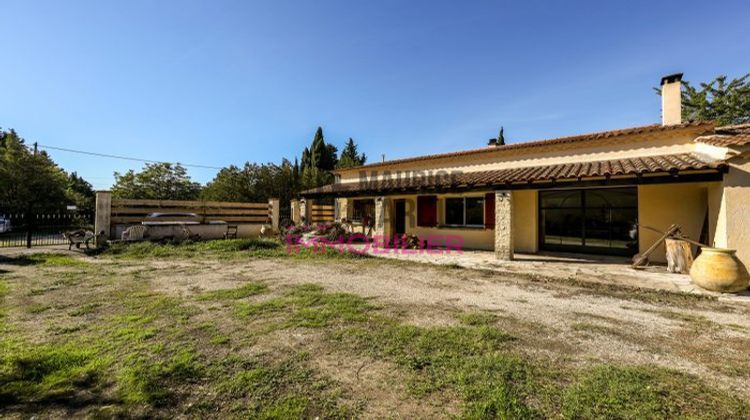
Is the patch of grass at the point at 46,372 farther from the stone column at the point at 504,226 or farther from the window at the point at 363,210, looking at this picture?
the window at the point at 363,210

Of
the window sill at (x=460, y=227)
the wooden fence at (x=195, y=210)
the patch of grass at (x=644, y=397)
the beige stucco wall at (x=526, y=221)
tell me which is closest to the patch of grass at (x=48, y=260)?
the wooden fence at (x=195, y=210)

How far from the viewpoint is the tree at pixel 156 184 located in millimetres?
25688

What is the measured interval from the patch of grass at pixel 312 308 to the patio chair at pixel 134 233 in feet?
33.7

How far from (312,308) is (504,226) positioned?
23.4ft

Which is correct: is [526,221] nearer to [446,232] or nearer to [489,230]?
[489,230]

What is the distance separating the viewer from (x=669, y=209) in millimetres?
8797

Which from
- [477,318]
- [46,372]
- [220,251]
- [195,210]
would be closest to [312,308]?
[477,318]

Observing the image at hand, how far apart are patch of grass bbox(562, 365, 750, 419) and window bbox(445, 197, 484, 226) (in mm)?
9624

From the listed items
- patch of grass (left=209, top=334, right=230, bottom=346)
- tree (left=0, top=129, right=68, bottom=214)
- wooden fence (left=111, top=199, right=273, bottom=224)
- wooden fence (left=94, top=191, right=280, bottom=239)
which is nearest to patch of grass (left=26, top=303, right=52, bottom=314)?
patch of grass (left=209, top=334, right=230, bottom=346)

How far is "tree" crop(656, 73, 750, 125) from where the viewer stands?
75.5 ft

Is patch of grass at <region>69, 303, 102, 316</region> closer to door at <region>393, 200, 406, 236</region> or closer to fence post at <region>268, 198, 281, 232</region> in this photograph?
door at <region>393, 200, 406, 236</region>

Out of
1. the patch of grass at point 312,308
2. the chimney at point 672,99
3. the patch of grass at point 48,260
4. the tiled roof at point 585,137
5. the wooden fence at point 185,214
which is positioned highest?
the chimney at point 672,99

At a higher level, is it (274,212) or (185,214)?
(274,212)

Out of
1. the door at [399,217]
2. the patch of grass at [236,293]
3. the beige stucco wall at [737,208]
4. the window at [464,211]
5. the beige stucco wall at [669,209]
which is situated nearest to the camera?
the patch of grass at [236,293]
